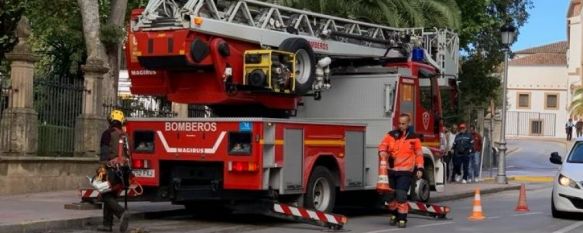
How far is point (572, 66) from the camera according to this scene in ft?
258

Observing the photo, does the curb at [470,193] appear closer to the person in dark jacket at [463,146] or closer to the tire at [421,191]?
the person in dark jacket at [463,146]

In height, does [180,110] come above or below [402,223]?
above

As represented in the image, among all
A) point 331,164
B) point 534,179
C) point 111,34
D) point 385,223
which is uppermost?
point 111,34

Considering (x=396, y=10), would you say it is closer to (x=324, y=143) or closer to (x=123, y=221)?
(x=324, y=143)

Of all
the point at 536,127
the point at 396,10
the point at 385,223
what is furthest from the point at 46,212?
the point at 536,127

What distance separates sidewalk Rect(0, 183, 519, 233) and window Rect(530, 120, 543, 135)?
2658 inches

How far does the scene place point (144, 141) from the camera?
14.6 meters

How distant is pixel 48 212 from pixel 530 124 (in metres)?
72.1

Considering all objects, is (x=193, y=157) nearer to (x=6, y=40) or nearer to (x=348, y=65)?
(x=348, y=65)

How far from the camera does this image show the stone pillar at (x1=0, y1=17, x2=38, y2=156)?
59.1ft

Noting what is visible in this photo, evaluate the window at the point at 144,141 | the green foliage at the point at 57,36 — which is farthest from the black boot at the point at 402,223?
the green foliage at the point at 57,36

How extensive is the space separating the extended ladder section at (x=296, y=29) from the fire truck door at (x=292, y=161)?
1.65 meters

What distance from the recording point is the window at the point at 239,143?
1355 centimetres

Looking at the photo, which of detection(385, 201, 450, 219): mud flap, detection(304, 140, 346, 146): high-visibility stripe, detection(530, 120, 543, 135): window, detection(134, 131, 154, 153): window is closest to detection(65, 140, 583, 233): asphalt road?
detection(385, 201, 450, 219): mud flap
